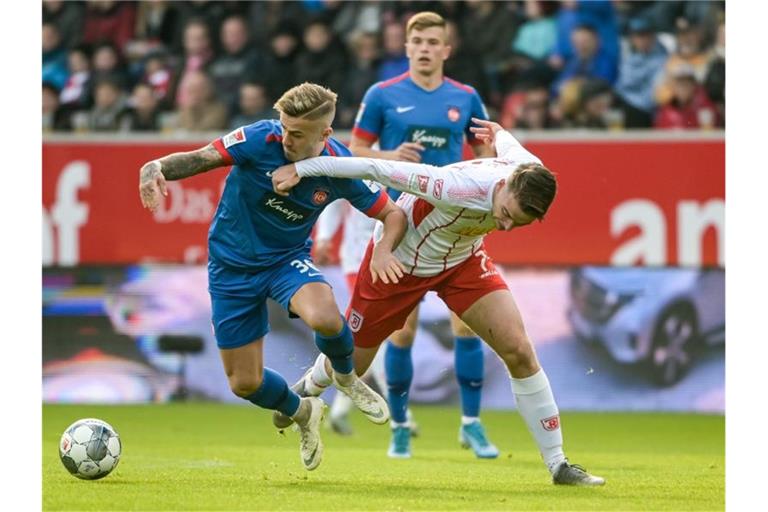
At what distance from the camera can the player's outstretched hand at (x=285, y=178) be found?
279 inches

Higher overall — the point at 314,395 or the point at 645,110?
the point at 645,110

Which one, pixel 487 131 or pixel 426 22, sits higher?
pixel 426 22

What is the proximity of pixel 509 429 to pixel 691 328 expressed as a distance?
8.59 ft

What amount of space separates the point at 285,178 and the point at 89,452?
1828 millimetres

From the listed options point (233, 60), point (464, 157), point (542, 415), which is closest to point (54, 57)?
point (233, 60)

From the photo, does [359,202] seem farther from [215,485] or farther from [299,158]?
[215,485]

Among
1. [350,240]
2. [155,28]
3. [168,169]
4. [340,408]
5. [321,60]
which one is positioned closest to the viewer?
[168,169]

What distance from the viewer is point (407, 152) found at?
9266 mm

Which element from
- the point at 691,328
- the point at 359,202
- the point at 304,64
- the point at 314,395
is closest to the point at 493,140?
the point at 359,202

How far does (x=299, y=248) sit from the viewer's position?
301 inches

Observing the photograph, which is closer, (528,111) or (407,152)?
(407,152)

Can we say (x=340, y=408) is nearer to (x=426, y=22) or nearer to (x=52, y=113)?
(x=426, y=22)

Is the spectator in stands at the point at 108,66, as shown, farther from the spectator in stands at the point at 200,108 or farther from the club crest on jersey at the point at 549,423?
the club crest on jersey at the point at 549,423

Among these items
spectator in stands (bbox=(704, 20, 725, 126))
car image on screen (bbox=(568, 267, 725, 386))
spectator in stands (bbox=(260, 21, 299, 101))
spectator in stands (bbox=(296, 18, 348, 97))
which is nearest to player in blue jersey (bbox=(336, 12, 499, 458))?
car image on screen (bbox=(568, 267, 725, 386))
